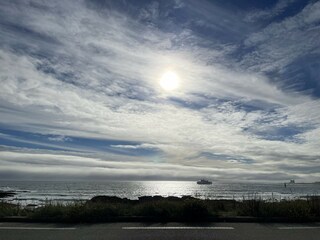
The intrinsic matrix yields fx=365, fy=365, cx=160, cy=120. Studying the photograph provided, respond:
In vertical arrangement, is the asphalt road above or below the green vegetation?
below

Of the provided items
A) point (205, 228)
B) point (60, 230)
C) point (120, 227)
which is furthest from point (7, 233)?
point (205, 228)

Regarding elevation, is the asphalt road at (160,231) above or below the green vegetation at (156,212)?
below

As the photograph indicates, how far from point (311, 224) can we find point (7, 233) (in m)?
8.13

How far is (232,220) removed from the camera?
419 inches

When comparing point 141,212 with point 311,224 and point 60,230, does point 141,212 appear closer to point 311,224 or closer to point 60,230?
→ point 60,230

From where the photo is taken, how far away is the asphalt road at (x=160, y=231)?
27.5 ft

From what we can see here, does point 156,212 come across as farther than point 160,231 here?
Yes

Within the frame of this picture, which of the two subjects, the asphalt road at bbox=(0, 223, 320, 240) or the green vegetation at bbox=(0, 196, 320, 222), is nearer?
the asphalt road at bbox=(0, 223, 320, 240)

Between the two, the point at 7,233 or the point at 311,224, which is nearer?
the point at 7,233

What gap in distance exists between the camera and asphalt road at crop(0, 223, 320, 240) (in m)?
8.38

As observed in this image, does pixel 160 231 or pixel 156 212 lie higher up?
pixel 156 212

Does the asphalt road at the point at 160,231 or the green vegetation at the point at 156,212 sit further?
the green vegetation at the point at 156,212

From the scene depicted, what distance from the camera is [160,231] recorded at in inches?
354

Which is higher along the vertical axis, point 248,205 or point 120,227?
point 248,205
